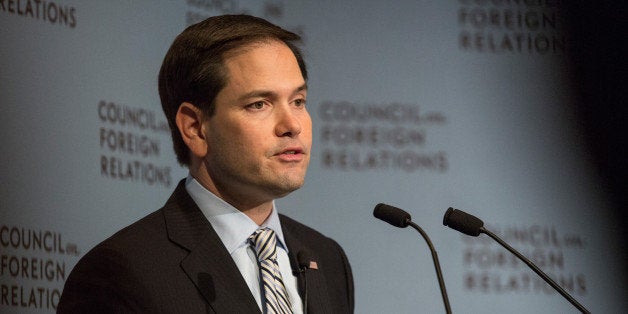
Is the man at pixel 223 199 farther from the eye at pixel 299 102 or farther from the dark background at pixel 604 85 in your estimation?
the dark background at pixel 604 85

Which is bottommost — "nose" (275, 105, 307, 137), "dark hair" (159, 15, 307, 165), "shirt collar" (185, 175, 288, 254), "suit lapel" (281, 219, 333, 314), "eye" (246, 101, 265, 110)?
"suit lapel" (281, 219, 333, 314)

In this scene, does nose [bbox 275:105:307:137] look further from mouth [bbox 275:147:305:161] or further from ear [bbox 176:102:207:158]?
ear [bbox 176:102:207:158]

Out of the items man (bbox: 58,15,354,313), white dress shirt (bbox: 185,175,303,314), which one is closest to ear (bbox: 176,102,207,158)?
man (bbox: 58,15,354,313)

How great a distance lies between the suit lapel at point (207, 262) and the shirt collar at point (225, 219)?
1.2 inches

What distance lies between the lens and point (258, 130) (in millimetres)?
2998

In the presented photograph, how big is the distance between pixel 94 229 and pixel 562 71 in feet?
7.80

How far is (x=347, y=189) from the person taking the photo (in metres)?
4.42

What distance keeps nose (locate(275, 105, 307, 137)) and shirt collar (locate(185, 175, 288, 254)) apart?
300 mm

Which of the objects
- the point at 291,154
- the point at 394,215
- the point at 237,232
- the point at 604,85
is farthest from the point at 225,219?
the point at 604,85

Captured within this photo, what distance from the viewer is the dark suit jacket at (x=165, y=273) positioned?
2.79 metres

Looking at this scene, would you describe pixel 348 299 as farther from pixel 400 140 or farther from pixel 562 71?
pixel 562 71

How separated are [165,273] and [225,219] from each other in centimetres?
31

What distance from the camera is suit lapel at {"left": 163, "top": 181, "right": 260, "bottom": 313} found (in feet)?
9.45

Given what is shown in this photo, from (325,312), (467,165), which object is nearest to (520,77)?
(467,165)
